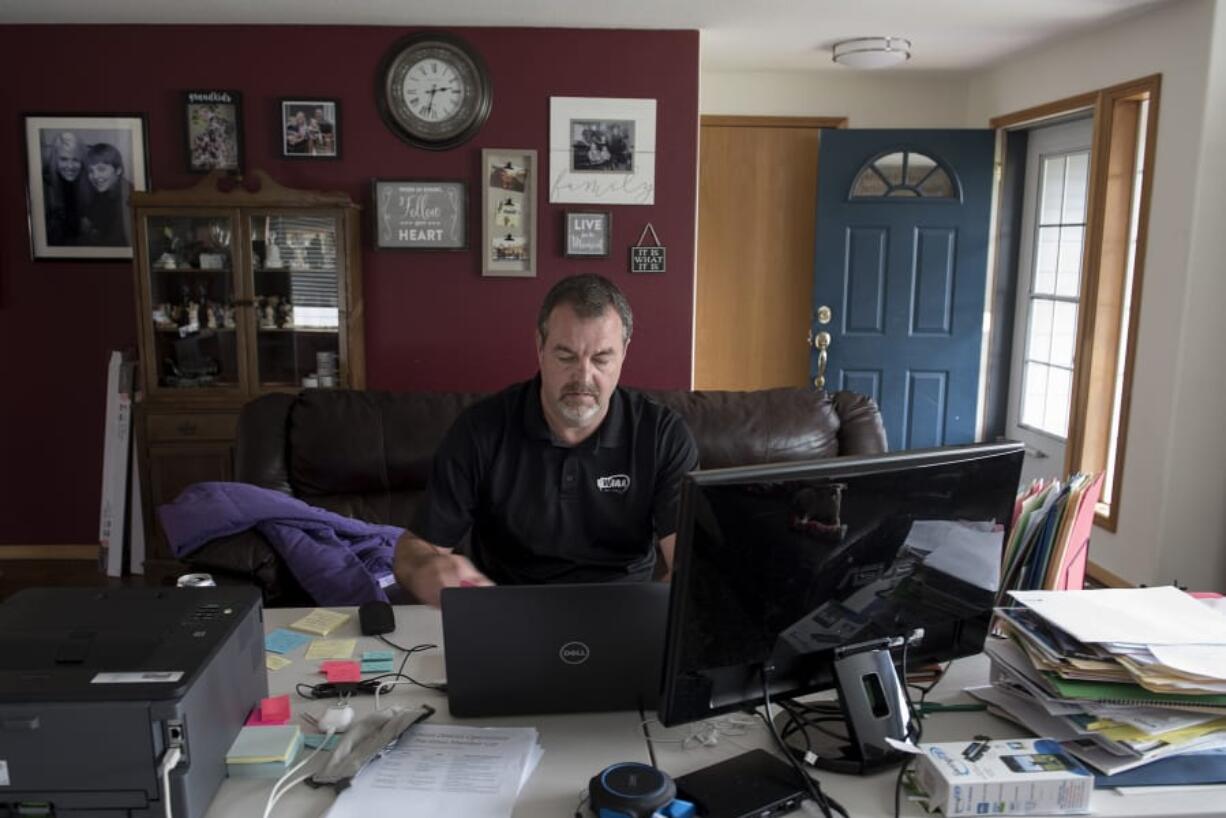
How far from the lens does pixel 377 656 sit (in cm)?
151

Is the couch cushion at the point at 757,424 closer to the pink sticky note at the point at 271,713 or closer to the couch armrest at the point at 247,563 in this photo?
the couch armrest at the point at 247,563

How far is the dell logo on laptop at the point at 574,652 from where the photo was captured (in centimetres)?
129

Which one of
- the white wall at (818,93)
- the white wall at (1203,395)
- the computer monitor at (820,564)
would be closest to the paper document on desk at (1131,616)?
the computer monitor at (820,564)

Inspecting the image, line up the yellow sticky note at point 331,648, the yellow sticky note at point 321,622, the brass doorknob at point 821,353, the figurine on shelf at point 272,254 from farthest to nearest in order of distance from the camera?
the brass doorknob at point 821,353
the figurine on shelf at point 272,254
the yellow sticky note at point 321,622
the yellow sticky note at point 331,648

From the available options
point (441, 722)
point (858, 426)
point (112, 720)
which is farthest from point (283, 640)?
point (858, 426)

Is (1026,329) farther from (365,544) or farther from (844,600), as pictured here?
(844,600)

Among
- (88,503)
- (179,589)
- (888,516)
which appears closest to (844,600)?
(888,516)

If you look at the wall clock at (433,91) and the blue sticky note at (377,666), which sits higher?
the wall clock at (433,91)

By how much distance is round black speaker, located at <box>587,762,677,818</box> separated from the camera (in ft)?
3.45

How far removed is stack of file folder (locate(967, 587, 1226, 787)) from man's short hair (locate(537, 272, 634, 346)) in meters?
0.90

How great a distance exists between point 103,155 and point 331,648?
130 inches

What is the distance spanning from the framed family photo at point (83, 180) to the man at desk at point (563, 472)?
2.95 metres

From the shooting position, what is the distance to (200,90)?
3.92 metres

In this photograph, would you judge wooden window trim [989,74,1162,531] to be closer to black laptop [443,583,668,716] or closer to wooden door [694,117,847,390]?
wooden door [694,117,847,390]
